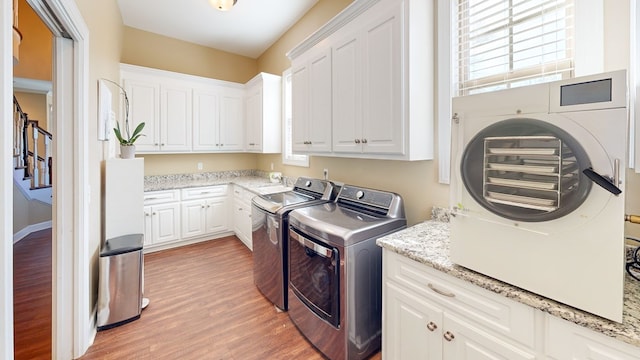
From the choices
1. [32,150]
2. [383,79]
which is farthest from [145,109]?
[383,79]

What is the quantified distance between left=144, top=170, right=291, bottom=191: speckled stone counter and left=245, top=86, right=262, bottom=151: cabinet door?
21.8 inches

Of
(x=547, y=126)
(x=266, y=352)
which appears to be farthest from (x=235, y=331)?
(x=547, y=126)

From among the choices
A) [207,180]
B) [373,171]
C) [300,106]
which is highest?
[300,106]

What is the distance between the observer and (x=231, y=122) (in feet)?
14.8

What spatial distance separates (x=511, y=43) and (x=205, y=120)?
4004 mm

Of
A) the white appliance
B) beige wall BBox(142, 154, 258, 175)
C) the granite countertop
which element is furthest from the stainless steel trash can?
the white appliance

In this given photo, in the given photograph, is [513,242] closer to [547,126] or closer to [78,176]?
[547,126]

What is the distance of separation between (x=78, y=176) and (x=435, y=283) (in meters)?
2.31

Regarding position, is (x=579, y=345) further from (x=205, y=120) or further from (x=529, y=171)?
(x=205, y=120)

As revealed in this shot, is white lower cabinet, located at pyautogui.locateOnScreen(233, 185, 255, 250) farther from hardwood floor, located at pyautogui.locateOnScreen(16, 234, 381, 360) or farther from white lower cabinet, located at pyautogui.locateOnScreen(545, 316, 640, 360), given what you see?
white lower cabinet, located at pyautogui.locateOnScreen(545, 316, 640, 360)

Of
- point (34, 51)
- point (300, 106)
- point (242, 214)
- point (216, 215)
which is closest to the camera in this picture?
point (300, 106)

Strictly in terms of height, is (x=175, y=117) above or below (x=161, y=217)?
Result: above

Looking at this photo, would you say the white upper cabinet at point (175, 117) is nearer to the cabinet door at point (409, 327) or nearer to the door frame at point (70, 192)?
the door frame at point (70, 192)

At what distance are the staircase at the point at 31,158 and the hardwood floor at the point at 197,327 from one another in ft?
9.66
